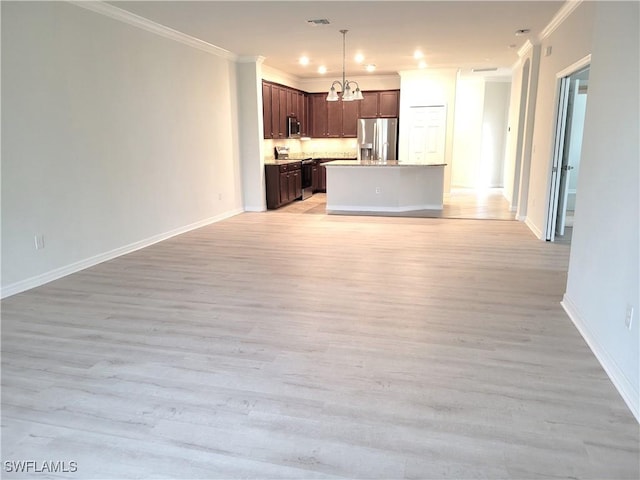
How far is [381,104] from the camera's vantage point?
10.3 m

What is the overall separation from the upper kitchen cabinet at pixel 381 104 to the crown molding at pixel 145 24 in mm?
4019

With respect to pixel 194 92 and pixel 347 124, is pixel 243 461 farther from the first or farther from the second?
pixel 347 124

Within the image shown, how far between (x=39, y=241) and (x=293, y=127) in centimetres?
650

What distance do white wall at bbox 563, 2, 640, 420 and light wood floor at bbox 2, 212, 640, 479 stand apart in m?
0.18

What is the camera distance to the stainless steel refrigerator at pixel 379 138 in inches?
402

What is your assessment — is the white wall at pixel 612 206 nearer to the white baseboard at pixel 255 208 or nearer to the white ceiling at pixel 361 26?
the white ceiling at pixel 361 26

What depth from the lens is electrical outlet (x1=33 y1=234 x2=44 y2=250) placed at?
4.19 meters

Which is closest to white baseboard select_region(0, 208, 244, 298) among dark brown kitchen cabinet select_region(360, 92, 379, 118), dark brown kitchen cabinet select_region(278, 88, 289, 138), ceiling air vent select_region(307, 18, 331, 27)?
dark brown kitchen cabinet select_region(278, 88, 289, 138)

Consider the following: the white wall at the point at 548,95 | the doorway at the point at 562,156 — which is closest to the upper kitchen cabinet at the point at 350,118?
the white wall at the point at 548,95

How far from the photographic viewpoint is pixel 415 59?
817 centimetres

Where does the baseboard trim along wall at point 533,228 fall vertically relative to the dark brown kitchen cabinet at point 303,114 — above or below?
below

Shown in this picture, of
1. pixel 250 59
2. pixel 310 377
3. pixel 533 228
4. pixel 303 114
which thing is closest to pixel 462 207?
pixel 533 228

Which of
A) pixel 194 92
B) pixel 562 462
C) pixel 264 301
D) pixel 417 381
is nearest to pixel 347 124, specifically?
pixel 194 92

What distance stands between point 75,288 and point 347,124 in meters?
7.83
